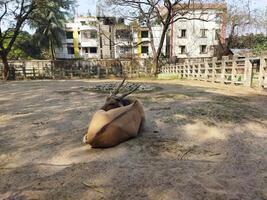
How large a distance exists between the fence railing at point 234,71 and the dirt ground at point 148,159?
313 centimetres

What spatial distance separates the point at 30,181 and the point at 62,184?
34cm

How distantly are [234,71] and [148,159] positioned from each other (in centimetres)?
721

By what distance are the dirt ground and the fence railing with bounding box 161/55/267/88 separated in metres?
3.13

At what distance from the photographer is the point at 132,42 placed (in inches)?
1201

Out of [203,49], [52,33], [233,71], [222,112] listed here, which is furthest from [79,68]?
[222,112]

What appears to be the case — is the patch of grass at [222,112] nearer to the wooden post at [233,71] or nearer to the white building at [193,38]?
the wooden post at [233,71]

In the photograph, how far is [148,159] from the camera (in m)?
2.82

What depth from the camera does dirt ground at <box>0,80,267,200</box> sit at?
2.22 meters

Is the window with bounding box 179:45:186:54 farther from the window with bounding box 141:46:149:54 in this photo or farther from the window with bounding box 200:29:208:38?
the window with bounding box 141:46:149:54

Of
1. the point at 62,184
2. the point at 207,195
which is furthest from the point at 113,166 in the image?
the point at 207,195

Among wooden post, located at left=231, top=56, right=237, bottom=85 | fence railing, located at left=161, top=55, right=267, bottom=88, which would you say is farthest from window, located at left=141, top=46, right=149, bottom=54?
wooden post, located at left=231, top=56, right=237, bottom=85

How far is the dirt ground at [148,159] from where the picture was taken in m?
2.22

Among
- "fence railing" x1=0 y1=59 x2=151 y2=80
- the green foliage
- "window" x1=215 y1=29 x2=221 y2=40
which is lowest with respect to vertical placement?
"fence railing" x1=0 y1=59 x2=151 y2=80

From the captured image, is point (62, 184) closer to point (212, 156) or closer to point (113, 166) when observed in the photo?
point (113, 166)
